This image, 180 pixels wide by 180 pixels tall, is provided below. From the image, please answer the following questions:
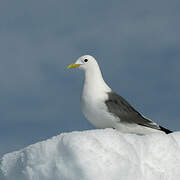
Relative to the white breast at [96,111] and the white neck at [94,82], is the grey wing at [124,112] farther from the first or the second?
the white neck at [94,82]

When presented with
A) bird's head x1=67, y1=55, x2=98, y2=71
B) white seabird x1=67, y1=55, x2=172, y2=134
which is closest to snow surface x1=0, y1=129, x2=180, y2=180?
white seabird x1=67, y1=55, x2=172, y2=134

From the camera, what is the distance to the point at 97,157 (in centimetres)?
905

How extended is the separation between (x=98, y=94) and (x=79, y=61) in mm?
1067

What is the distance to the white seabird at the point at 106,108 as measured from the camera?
36.4 ft

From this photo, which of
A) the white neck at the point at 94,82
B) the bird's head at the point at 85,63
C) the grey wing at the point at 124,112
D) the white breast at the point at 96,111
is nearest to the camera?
the white breast at the point at 96,111

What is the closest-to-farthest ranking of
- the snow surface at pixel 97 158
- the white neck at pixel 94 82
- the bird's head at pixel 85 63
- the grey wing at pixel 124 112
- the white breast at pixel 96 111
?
the snow surface at pixel 97 158, the white breast at pixel 96 111, the grey wing at pixel 124 112, the white neck at pixel 94 82, the bird's head at pixel 85 63

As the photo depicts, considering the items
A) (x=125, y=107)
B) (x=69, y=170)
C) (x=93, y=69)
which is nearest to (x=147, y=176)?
(x=69, y=170)

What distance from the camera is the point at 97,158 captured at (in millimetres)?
9047

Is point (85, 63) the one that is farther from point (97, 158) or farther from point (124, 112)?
point (97, 158)

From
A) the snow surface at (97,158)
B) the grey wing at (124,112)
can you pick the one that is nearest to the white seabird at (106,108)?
the grey wing at (124,112)

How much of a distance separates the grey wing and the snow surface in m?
1.11

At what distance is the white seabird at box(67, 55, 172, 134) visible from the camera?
11.1 meters

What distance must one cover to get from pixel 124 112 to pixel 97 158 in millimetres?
2464

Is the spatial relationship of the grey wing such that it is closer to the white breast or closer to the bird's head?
the white breast
